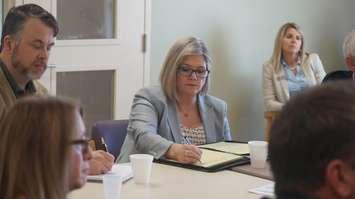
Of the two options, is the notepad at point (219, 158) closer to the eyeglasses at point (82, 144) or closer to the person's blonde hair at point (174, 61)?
the person's blonde hair at point (174, 61)

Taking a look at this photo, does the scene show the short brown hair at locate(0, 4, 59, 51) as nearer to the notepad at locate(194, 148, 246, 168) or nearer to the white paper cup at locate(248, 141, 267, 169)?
the notepad at locate(194, 148, 246, 168)

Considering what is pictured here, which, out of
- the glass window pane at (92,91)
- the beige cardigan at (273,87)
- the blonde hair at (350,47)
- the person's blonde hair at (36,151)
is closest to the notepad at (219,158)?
the blonde hair at (350,47)

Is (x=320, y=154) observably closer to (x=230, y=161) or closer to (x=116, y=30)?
(x=230, y=161)

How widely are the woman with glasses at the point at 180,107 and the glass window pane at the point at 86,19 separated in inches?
48.6

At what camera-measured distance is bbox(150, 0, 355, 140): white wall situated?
472 centimetres

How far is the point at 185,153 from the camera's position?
2633 mm

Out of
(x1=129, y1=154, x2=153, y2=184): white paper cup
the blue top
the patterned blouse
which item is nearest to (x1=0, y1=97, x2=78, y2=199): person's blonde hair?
(x1=129, y1=154, x2=153, y2=184): white paper cup

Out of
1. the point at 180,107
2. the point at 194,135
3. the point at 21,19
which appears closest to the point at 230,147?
the point at 194,135

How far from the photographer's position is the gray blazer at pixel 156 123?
2840 mm

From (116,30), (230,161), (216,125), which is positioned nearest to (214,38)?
(116,30)

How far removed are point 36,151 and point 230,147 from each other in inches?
68.0

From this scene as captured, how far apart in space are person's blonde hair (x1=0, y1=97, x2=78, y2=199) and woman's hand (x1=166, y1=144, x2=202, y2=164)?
1.31 meters

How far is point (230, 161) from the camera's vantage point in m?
2.62

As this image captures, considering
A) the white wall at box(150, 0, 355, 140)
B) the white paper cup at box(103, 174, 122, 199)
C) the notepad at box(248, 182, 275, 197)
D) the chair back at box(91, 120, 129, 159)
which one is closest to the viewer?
the white paper cup at box(103, 174, 122, 199)
